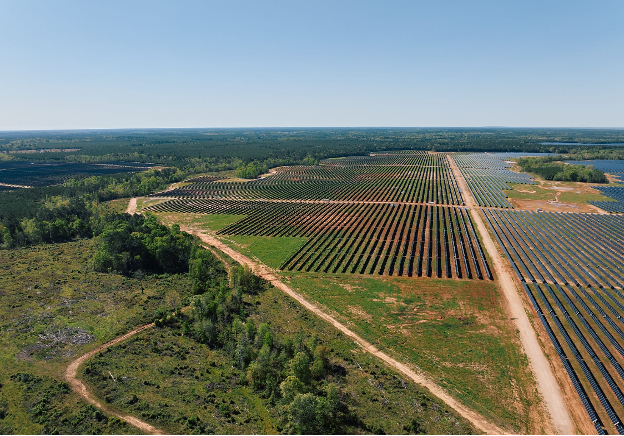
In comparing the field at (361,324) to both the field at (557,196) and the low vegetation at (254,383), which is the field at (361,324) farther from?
the field at (557,196)

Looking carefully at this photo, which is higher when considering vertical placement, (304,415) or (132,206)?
(132,206)

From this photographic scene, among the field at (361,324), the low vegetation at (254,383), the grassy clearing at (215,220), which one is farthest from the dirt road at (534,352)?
the grassy clearing at (215,220)

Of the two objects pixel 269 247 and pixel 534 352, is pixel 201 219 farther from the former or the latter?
pixel 534 352

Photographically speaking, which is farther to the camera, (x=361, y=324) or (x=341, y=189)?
(x=341, y=189)

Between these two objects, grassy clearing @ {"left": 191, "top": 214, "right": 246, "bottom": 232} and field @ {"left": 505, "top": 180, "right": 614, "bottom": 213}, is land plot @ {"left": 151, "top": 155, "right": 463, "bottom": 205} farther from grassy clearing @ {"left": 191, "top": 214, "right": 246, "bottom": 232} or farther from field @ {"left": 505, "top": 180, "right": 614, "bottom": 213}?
grassy clearing @ {"left": 191, "top": 214, "right": 246, "bottom": 232}

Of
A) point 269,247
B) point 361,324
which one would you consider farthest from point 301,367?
point 269,247

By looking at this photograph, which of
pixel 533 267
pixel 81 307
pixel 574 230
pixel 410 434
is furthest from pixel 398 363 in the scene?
pixel 574 230

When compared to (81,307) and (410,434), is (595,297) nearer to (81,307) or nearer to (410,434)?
(410,434)
